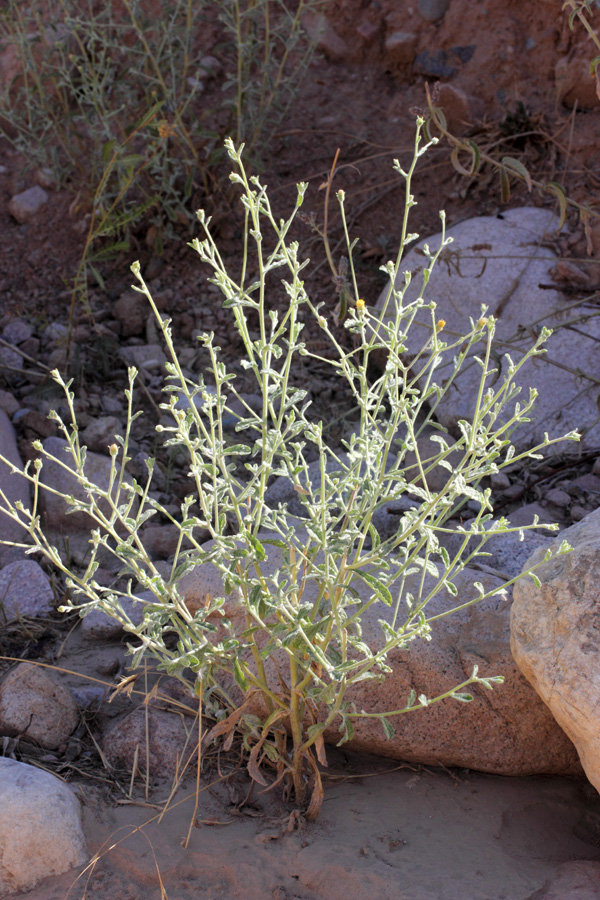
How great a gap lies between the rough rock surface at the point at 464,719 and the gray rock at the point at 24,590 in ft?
3.22

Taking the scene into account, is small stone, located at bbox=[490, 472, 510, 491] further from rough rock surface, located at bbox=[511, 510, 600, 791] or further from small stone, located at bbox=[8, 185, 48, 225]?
small stone, located at bbox=[8, 185, 48, 225]

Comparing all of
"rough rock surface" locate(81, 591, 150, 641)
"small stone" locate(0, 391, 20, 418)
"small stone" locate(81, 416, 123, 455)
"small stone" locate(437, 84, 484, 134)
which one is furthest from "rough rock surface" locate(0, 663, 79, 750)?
"small stone" locate(437, 84, 484, 134)

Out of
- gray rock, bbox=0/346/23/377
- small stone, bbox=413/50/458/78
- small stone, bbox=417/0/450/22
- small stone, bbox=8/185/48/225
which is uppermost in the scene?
small stone, bbox=417/0/450/22

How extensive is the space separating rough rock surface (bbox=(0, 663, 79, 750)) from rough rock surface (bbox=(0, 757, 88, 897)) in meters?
0.25

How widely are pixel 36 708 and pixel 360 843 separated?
3.26ft

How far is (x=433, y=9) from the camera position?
5.06 m

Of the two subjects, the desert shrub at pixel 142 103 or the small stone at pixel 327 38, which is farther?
the small stone at pixel 327 38

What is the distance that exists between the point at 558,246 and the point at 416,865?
307 cm

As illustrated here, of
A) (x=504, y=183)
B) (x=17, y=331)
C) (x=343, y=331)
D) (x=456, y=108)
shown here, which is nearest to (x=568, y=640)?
(x=504, y=183)

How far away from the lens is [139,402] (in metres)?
4.02

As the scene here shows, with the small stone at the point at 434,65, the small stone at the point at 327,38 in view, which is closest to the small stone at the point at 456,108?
the small stone at the point at 434,65

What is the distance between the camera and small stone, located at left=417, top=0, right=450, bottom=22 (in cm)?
505

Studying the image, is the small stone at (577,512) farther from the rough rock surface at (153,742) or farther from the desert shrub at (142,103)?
the desert shrub at (142,103)

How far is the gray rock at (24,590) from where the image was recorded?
9.30ft
